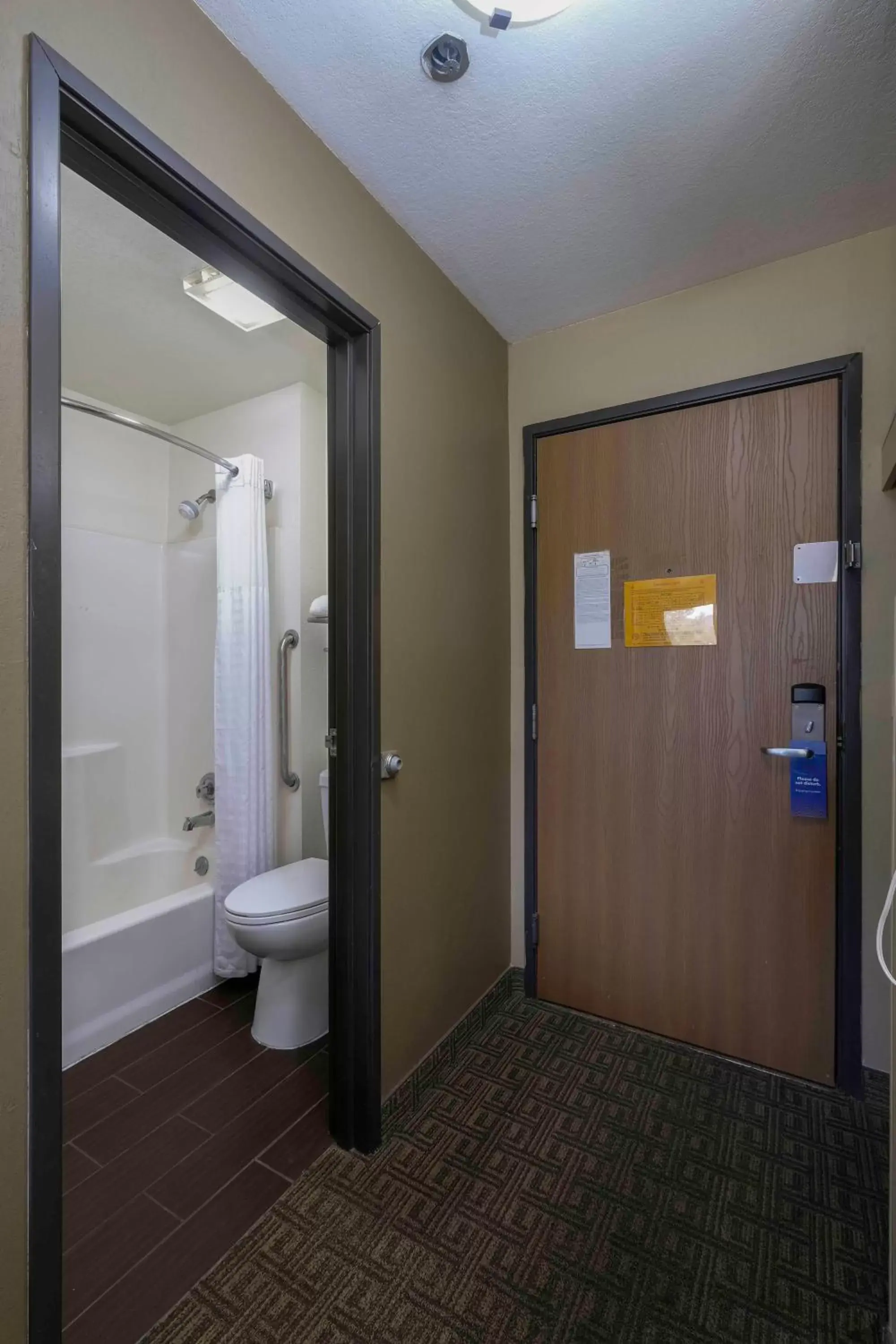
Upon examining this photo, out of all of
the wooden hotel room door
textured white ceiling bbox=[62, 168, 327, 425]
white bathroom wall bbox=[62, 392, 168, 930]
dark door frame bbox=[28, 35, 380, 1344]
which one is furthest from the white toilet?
textured white ceiling bbox=[62, 168, 327, 425]

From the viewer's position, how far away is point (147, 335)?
7.00 feet

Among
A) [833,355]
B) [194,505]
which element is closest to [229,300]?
[194,505]

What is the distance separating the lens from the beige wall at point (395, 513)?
0.82 m

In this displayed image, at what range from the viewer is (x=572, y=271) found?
188 centimetres

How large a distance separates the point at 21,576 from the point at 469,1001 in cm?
188

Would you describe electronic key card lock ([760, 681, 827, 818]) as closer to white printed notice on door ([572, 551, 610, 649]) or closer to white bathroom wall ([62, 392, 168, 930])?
white printed notice on door ([572, 551, 610, 649])

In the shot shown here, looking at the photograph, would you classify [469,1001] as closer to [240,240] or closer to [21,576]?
[21,576]

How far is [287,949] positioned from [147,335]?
2.17 m

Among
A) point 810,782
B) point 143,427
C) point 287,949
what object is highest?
point 143,427

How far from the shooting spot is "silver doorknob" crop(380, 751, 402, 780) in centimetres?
160

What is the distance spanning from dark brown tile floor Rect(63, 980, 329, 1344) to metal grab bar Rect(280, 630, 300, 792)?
876 millimetres

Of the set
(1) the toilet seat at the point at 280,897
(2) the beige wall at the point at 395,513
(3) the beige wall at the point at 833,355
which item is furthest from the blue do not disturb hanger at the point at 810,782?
(1) the toilet seat at the point at 280,897

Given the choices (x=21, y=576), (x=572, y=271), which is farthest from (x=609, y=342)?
(x=21, y=576)

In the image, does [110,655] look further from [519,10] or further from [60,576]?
[519,10]
